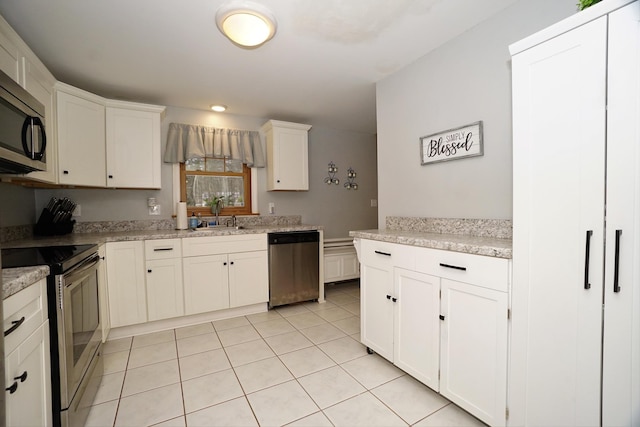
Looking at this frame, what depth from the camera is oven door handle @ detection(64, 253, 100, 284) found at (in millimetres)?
1420

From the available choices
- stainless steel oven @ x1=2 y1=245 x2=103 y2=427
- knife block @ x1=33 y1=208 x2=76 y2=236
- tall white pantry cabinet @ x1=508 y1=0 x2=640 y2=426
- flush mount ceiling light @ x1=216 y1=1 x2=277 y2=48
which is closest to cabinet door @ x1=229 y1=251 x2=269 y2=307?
stainless steel oven @ x1=2 y1=245 x2=103 y2=427

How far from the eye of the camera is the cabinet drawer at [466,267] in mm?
1358

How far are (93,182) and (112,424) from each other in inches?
82.3

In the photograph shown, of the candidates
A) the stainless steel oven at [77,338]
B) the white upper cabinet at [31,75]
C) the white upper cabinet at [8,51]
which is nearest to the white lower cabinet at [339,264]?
the stainless steel oven at [77,338]

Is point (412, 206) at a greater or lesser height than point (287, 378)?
greater

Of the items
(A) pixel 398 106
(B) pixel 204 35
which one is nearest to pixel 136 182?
(B) pixel 204 35

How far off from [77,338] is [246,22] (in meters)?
2.07

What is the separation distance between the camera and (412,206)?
2.45m

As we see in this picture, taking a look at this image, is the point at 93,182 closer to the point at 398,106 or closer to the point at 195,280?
the point at 195,280

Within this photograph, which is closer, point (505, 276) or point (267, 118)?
point (505, 276)

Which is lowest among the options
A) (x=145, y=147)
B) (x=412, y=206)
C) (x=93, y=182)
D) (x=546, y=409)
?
(x=546, y=409)

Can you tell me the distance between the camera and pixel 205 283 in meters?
2.93

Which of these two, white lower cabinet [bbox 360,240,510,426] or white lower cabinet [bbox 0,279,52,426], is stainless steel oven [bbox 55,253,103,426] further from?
white lower cabinet [bbox 360,240,510,426]

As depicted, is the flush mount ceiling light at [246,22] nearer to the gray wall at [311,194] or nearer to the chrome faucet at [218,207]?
the gray wall at [311,194]
